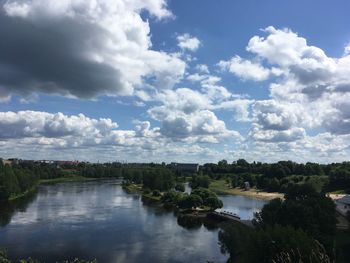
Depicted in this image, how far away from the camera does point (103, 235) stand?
6425 centimetres

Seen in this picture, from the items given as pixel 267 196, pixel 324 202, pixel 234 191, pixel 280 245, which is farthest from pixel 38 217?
pixel 234 191

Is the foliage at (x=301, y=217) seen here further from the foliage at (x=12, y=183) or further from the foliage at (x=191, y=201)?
the foliage at (x=12, y=183)

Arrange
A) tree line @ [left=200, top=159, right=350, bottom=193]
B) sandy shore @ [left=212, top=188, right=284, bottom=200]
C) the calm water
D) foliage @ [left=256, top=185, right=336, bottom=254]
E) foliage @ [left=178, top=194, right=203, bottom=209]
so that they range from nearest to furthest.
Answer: foliage @ [left=256, top=185, right=336, bottom=254]
the calm water
foliage @ [left=178, top=194, right=203, bottom=209]
sandy shore @ [left=212, top=188, right=284, bottom=200]
tree line @ [left=200, top=159, right=350, bottom=193]

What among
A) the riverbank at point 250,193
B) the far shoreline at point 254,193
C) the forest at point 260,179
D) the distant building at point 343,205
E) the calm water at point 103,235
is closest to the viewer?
the calm water at point 103,235

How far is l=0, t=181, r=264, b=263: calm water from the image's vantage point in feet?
169

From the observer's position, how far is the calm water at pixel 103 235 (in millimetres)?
51656

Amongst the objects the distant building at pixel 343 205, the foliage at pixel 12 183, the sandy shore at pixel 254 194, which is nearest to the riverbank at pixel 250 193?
the sandy shore at pixel 254 194

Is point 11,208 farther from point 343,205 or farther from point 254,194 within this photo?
point 254,194

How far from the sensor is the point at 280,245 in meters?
33.4

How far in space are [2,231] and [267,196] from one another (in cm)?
9475

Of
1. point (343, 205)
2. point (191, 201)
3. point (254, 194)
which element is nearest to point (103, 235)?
point (191, 201)

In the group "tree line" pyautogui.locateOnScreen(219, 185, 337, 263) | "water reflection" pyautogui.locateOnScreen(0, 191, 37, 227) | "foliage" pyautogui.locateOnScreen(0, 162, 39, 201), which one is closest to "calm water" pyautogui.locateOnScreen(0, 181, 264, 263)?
"water reflection" pyautogui.locateOnScreen(0, 191, 37, 227)

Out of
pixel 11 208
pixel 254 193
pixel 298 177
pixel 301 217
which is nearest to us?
pixel 301 217

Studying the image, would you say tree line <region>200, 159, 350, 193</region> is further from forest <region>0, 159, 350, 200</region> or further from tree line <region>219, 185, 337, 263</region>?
tree line <region>219, 185, 337, 263</region>
